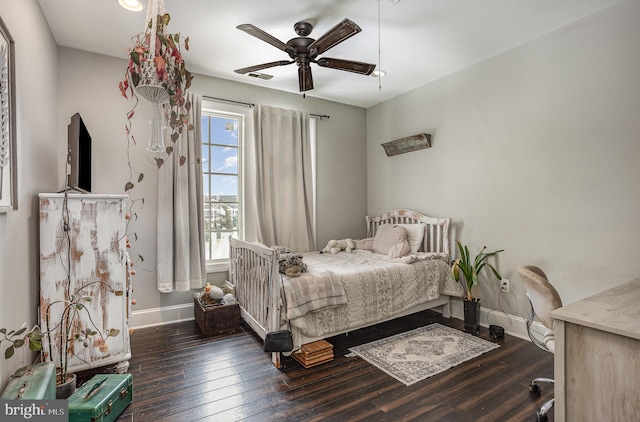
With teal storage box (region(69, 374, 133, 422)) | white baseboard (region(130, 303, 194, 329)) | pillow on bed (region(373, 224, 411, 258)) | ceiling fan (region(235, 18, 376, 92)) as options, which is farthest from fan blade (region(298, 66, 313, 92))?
white baseboard (region(130, 303, 194, 329))

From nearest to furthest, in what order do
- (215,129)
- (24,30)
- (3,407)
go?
1. (3,407)
2. (24,30)
3. (215,129)

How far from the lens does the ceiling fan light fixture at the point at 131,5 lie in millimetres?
2217

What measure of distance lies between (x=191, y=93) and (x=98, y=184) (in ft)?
4.21

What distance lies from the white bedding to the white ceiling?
2025 mm

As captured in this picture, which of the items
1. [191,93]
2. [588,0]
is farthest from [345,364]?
[588,0]

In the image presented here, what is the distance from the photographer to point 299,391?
2.05 metres

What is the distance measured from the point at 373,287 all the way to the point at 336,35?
2.01 metres

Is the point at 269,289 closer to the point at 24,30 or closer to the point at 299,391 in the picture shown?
the point at 299,391

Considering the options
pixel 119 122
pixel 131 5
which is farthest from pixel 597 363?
pixel 119 122

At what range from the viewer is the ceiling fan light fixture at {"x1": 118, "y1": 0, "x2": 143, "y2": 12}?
A: 87.3 inches

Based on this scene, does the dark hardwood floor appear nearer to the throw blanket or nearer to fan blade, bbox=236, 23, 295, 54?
the throw blanket

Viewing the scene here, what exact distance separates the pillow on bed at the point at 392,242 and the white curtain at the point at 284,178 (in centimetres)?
87

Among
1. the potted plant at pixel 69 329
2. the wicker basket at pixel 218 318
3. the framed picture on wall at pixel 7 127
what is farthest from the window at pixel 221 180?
the framed picture on wall at pixel 7 127

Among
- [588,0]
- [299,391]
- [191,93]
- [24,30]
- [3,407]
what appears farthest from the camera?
[191,93]
